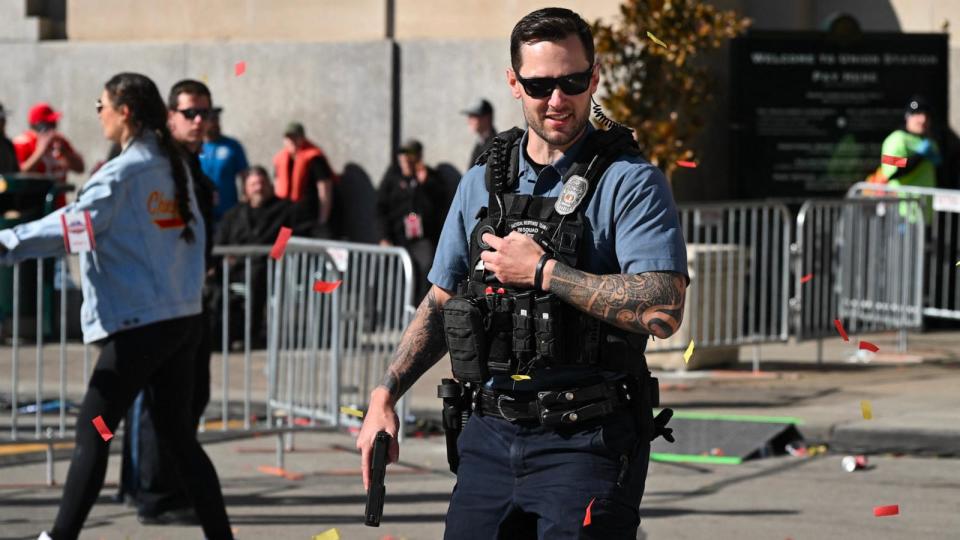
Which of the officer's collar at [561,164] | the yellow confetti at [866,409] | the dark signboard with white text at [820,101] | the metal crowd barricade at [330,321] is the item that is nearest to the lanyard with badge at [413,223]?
the dark signboard with white text at [820,101]

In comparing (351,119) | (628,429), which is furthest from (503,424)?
(351,119)

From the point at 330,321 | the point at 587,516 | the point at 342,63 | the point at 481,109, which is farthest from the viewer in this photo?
the point at 342,63

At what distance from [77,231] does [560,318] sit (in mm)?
2884

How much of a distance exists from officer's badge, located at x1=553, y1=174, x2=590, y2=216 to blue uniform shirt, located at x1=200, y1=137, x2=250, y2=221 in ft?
34.8

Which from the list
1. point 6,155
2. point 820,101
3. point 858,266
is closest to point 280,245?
point 858,266

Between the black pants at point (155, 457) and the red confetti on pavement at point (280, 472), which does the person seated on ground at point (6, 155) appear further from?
the black pants at point (155, 457)

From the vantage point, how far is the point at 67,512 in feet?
20.6

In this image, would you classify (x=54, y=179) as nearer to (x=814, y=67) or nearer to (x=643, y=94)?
(x=643, y=94)

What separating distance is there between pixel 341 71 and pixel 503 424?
12326 millimetres

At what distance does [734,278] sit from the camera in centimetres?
1270

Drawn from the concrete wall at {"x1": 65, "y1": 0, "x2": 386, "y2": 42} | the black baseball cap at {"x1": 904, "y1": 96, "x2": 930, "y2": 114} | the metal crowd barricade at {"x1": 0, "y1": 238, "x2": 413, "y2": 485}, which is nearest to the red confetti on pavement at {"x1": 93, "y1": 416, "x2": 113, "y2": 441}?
the metal crowd barricade at {"x1": 0, "y1": 238, "x2": 413, "y2": 485}

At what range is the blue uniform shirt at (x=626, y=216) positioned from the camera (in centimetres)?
407

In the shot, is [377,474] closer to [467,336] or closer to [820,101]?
[467,336]

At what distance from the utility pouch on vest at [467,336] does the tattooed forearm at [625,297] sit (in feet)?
0.70
